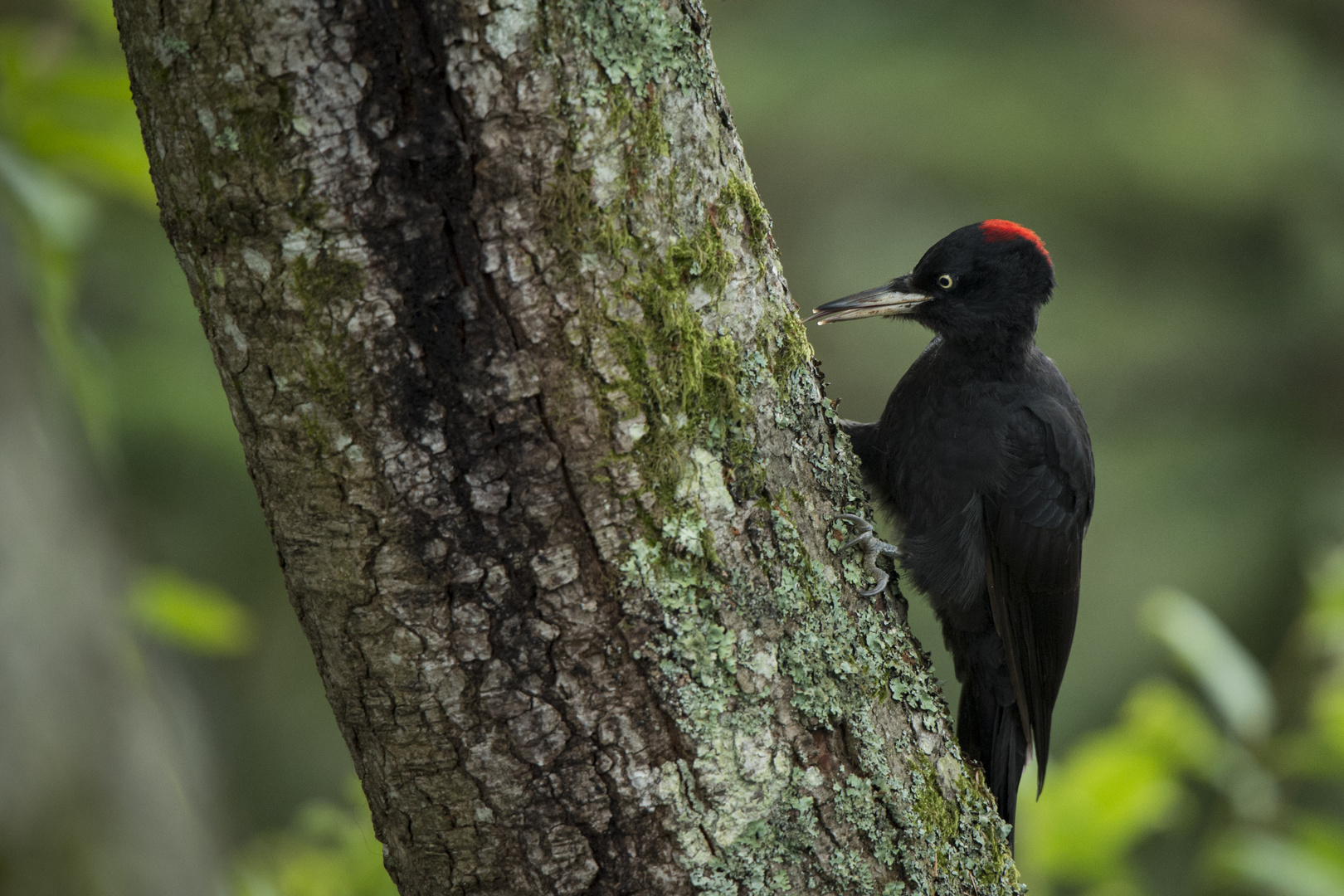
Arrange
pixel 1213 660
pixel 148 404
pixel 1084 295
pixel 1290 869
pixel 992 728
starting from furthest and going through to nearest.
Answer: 1. pixel 1084 295
2. pixel 148 404
3. pixel 992 728
4. pixel 1213 660
5. pixel 1290 869

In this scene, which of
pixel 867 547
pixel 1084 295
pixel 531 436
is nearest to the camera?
pixel 531 436

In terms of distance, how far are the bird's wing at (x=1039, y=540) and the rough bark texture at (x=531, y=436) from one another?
4.31 feet

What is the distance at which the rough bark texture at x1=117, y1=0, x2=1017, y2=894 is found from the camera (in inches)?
48.4

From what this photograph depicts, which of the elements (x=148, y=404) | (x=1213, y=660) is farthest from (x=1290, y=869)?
(x=148, y=404)

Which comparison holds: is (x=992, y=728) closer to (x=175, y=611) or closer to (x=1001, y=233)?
(x=1001, y=233)

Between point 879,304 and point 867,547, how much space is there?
1185 mm

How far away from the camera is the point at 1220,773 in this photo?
2.71m

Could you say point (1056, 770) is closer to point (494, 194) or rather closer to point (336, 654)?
point (336, 654)

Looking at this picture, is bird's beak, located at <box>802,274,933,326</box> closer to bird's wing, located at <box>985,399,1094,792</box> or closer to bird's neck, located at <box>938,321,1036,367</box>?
bird's neck, located at <box>938,321,1036,367</box>

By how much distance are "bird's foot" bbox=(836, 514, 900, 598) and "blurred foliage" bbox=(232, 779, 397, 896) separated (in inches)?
36.8

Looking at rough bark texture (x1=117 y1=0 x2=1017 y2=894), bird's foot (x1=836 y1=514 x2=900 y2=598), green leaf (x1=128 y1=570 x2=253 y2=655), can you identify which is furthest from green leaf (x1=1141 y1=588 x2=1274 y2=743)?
green leaf (x1=128 y1=570 x2=253 y2=655)

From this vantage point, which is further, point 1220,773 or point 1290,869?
point 1220,773

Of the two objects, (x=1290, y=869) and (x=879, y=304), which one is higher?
(x=879, y=304)

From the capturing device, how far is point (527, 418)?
1.33 m
